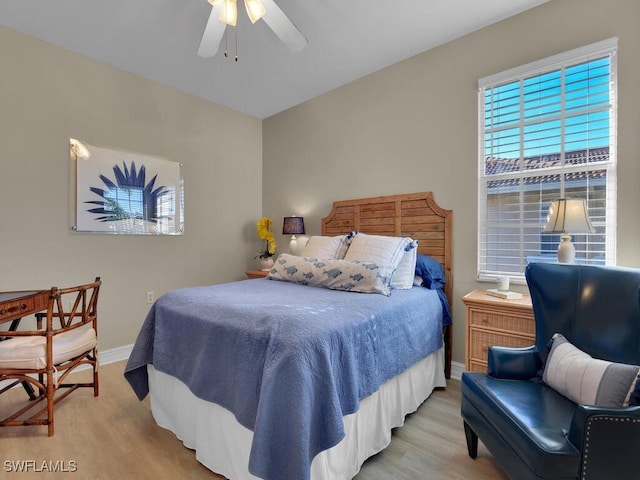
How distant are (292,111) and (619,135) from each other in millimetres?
3204

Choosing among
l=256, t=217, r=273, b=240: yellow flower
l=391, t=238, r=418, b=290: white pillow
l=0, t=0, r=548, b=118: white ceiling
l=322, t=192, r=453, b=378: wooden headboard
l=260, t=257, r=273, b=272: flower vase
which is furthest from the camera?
l=256, t=217, r=273, b=240: yellow flower

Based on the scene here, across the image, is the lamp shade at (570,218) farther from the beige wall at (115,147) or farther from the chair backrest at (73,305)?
the beige wall at (115,147)

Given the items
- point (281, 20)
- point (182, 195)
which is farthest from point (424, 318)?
point (182, 195)

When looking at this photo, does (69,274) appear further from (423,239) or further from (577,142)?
(577,142)

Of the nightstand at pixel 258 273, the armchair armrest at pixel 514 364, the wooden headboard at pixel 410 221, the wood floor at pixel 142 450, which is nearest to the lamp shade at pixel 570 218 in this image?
the armchair armrest at pixel 514 364

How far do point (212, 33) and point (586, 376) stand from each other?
2.71 meters

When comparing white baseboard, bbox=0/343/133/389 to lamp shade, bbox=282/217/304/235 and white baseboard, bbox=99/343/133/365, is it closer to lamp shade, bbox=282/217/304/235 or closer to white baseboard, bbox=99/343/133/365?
white baseboard, bbox=99/343/133/365

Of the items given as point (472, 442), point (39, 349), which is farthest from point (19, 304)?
point (472, 442)

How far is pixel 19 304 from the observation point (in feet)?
6.49

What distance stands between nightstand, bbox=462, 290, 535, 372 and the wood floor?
0.45 m

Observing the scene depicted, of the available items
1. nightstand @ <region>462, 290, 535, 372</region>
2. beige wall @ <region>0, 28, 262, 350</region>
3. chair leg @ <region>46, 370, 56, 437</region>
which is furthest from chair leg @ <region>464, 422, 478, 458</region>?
beige wall @ <region>0, 28, 262, 350</region>

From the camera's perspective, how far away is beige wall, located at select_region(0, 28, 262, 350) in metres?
2.54

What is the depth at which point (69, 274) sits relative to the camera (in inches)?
110

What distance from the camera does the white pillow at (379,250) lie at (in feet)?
7.89
